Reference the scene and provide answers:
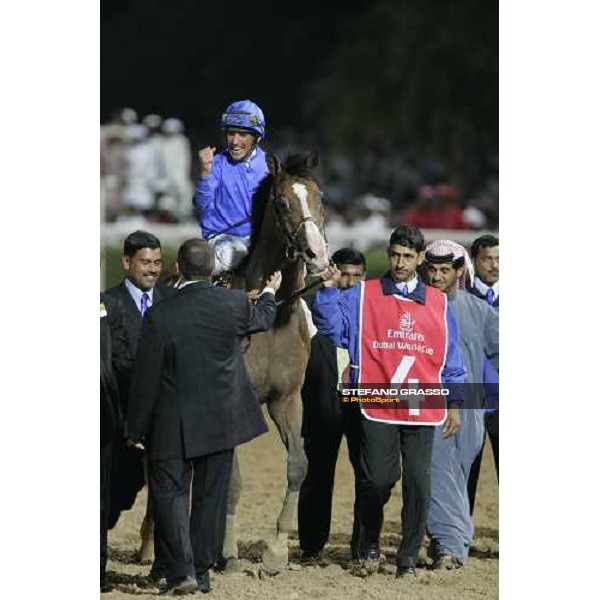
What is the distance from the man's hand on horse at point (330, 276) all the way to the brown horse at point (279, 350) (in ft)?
0.42

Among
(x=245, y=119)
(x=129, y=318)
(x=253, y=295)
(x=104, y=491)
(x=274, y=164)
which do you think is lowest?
(x=104, y=491)

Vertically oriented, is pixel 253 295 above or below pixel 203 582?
above

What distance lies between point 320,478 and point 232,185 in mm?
1681

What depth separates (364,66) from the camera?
910 inches

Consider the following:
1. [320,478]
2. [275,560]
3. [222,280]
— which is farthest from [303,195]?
[275,560]

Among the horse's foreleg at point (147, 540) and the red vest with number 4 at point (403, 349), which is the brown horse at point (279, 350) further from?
the horse's foreleg at point (147, 540)

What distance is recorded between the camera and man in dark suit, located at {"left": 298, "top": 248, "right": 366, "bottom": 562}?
28.3ft

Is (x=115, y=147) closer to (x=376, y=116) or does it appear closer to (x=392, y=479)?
(x=392, y=479)

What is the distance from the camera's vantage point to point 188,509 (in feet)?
26.3

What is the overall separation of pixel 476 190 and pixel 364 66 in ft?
10.1

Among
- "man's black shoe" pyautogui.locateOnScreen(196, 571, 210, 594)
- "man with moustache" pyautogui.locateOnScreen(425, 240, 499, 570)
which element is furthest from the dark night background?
"man's black shoe" pyautogui.locateOnScreen(196, 571, 210, 594)

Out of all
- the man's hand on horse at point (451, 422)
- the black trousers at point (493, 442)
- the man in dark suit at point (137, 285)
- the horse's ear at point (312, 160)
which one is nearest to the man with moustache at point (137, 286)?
the man in dark suit at point (137, 285)

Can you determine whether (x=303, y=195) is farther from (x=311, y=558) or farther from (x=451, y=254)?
(x=311, y=558)
